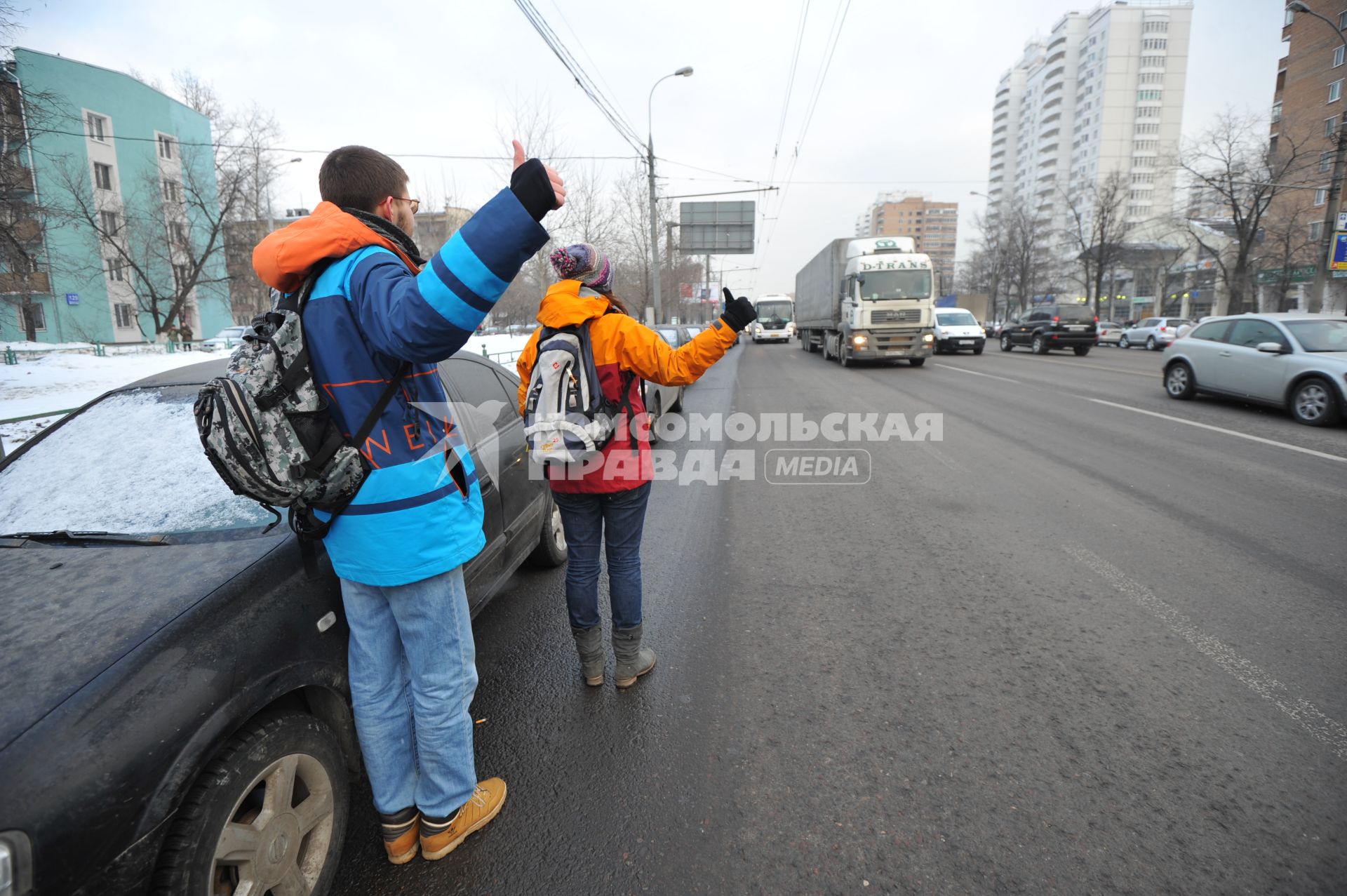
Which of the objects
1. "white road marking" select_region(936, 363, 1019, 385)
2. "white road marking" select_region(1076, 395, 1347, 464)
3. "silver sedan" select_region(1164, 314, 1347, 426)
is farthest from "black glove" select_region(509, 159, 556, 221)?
"white road marking" select_region(936, 363, 1019, 385)

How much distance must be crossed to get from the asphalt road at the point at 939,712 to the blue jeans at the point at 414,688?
257 mm

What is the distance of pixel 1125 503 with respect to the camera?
18.6 ft

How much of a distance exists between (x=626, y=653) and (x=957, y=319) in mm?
26403

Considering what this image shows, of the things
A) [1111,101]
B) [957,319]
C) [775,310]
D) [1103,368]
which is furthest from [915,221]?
[1103,368]

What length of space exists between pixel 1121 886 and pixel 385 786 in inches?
88.8

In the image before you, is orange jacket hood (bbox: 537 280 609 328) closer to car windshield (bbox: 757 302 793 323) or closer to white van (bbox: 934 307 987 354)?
white van (bbox: 934 307 987 354)

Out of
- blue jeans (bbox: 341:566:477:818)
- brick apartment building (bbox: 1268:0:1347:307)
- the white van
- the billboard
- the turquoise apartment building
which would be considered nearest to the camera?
blue jeans (bbox: 341:566:477:818)

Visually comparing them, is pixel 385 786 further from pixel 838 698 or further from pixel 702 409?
pixel 702 409

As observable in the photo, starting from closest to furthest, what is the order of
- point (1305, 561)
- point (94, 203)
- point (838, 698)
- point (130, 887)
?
point (130, 887) < point (838, 698) < point (1305, 561) < point (94, 203)

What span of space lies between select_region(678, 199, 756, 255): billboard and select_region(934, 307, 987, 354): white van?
41.2 feet

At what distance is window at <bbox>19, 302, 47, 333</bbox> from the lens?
3678 cm

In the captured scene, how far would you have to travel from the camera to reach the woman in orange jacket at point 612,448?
2.66 meters

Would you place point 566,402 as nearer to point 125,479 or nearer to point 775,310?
point 125,479

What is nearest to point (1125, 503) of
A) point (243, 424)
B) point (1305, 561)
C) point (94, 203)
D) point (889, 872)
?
point (1305, 561)
